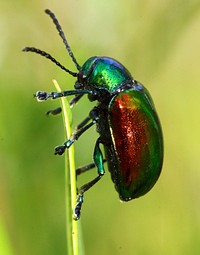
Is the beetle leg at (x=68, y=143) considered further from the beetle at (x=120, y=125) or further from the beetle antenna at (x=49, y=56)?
the beetle antenna at (x=49, y=56)

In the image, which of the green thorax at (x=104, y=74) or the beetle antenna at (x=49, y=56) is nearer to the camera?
the beetle antenna at (x=49, y=56)

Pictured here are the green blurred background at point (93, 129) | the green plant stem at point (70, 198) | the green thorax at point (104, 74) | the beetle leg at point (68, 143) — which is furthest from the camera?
the green thorax at point (104, 74)

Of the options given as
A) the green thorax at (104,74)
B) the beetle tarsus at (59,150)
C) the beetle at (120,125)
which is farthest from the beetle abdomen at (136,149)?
the beetle tarsus at (59,150)

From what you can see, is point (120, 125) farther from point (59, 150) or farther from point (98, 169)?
point (59, 150)

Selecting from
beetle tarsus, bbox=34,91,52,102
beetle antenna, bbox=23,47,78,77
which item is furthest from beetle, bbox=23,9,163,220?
beetle tarsus, bbox=34,91,52,102

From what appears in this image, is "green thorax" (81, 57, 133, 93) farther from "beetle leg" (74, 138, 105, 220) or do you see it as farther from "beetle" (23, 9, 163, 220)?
"beetle leg" (74, 138, 105, 220)

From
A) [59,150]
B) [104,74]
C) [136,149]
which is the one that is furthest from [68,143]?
[104,74]

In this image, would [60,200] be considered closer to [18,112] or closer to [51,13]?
[18,112]

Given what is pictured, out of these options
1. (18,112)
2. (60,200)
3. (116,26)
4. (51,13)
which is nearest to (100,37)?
(116,26)
